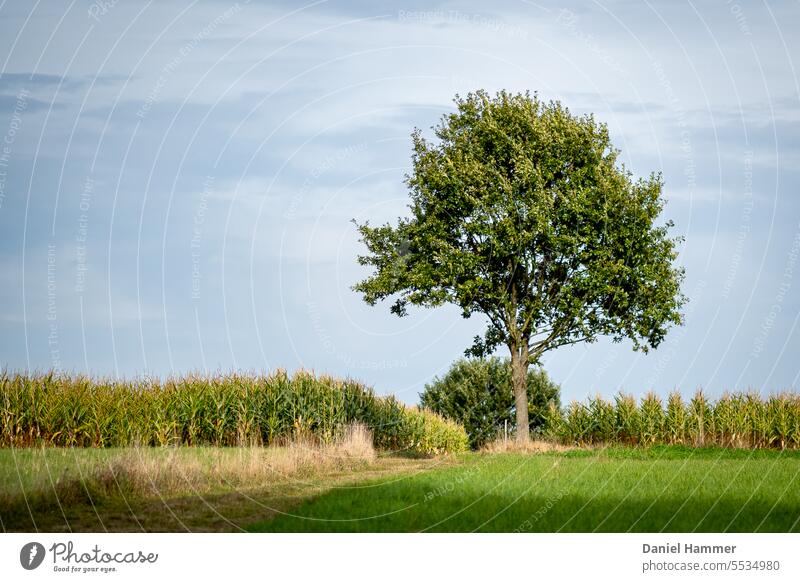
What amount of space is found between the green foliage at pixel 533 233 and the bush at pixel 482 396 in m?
11.6

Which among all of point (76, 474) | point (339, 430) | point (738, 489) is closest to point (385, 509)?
point (76, 474)

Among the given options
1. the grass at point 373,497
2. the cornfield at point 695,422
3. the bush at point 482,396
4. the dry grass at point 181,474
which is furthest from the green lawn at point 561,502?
the bush at point 482,396

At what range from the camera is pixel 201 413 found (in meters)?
30.6

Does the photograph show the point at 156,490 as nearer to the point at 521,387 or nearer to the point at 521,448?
the point at 521,448

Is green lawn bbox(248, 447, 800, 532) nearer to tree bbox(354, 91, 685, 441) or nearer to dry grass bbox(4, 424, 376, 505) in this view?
dry grass bbox(4, 424, 376, 505)

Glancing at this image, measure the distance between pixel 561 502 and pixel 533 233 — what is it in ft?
66.9

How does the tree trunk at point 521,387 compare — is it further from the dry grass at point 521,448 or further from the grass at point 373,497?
the grass at point 373,497

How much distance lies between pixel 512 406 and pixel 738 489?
100 ft

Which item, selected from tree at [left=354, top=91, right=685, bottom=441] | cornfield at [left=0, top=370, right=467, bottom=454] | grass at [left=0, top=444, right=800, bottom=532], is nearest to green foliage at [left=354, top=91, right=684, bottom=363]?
tree at [left=354, top=91, right=685, bottom=441]

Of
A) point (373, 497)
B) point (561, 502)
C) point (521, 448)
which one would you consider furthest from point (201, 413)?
point (561, 502)

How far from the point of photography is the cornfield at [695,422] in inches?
1366
